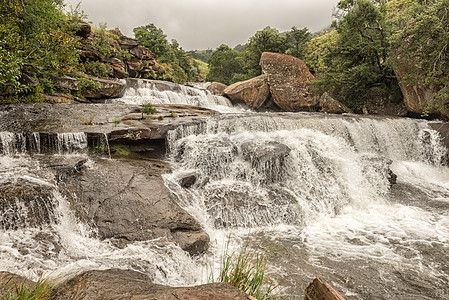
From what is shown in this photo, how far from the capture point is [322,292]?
2.28m

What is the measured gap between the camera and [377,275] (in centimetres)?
434

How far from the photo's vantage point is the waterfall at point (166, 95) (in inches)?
643

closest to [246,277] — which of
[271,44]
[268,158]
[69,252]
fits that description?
[69,252]

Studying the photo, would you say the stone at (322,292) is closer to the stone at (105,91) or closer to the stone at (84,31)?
the stone at (105,91)

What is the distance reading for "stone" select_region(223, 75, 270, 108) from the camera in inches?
770

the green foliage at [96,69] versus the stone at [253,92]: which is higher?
the green foliage at [96,69]

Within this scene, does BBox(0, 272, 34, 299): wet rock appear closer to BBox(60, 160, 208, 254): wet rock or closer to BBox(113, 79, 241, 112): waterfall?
BBox(60, 160, 208, 254): wet rock

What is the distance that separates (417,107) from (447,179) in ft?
16.3

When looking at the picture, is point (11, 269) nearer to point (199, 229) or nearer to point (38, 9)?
point (199, 229)

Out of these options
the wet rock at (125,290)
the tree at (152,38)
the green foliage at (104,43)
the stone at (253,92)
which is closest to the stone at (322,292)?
the wet rock at (125,290)

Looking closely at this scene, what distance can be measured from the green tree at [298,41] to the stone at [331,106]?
7695 mm

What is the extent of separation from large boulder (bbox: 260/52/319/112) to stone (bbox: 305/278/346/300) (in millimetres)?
17936

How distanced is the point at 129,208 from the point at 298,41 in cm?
2355

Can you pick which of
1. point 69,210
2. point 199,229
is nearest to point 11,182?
point 69,210
